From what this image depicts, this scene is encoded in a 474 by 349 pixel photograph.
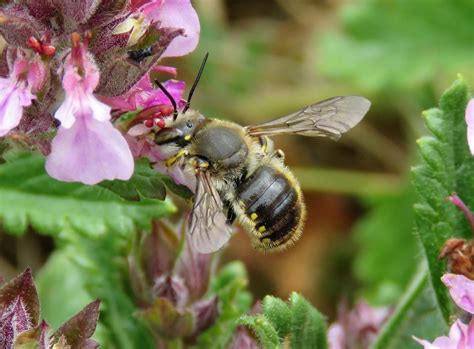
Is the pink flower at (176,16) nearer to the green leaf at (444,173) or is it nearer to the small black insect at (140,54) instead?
the small black insect at (140,54)

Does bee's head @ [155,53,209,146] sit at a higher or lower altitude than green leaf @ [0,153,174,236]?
higher

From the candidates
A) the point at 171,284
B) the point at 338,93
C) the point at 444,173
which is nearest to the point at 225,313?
the point at 171,284

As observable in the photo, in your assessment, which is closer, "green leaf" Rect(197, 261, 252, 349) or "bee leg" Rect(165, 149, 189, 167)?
"bee leg" Rect(165, 149, 189, 167)

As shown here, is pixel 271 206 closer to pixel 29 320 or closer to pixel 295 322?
pixel 295 322

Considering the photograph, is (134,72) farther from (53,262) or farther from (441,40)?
(441,40)

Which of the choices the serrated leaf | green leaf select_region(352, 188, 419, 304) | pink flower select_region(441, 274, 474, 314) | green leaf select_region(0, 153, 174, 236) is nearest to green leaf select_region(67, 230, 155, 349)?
green leaf select_region(0, 153, 174, 236)

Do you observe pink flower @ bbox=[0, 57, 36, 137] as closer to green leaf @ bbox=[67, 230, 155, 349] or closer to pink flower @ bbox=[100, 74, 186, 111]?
pink flower @ bbox=[100, 74, 186, 111]

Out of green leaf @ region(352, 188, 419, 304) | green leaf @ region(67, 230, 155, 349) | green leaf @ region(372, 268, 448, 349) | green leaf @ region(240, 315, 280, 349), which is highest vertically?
green leaf @ region(240, 315, 280, 349)
